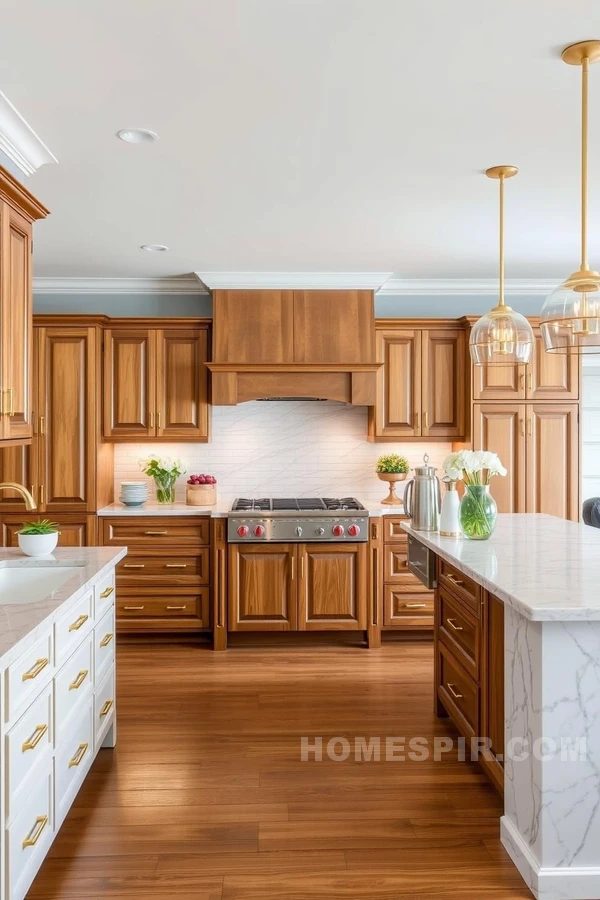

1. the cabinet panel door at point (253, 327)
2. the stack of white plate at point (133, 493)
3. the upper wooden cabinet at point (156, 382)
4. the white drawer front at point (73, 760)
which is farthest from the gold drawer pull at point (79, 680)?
the cabinet panel door at point (253, 327)

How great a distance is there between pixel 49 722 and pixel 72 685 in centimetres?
27

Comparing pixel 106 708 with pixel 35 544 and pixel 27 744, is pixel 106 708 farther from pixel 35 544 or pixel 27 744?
pixel 27 744

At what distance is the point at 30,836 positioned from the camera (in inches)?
81.8

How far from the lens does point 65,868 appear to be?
234 centimetres

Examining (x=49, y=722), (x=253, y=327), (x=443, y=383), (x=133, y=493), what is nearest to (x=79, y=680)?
(x=49, y=722)

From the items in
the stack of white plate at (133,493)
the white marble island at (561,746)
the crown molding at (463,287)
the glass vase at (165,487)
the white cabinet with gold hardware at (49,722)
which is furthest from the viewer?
the crown molding at (463,287)

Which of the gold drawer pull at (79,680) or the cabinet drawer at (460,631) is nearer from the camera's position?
the gold drawer pull at (79,680)

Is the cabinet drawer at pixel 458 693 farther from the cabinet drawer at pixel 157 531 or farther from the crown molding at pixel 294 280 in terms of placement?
the crown molding at pixel 294 280

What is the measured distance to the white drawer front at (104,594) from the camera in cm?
296

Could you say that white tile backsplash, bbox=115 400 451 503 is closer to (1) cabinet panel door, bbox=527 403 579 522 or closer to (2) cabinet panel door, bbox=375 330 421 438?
(2) cabinet panel door, bbox=375 330 421 438

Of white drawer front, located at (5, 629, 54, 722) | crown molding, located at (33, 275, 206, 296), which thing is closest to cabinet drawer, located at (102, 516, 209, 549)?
crown molding, located at (33, 275, 206, 296)

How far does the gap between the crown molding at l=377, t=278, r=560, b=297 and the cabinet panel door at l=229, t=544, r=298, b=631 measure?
2.22 m

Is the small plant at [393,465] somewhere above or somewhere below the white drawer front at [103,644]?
above

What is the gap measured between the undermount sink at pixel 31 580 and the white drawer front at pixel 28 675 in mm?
608
